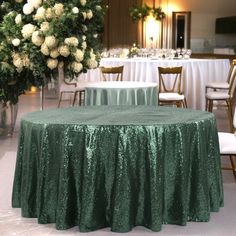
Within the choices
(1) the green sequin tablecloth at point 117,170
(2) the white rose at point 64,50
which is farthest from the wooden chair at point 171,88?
(1) the green sequin tablecloth at point 117,170

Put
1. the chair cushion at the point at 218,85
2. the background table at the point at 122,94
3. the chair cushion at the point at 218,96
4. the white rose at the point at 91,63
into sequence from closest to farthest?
the white rose at the point at 91,63 → the background table at the point at 122,94 → the chair cushion at the point at 218,96 → the chair cushion at the point at 218,85

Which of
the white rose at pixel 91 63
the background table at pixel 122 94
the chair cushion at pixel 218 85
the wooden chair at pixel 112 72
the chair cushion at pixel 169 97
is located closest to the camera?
the white rose at pixel 91 63

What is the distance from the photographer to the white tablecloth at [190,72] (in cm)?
916

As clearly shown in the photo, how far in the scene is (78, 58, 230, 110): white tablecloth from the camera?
30.0 feet

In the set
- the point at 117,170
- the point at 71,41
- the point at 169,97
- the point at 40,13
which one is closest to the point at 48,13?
the point at 40,13

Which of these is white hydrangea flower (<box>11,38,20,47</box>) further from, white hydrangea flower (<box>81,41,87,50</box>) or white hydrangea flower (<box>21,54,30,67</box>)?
white hydrangea flower (<box>81,41,87,50</box>)

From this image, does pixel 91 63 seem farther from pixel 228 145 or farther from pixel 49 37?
pixel 228 145

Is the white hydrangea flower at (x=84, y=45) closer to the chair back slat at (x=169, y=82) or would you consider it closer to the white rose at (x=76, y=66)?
the white rose at (x=76, y=66)

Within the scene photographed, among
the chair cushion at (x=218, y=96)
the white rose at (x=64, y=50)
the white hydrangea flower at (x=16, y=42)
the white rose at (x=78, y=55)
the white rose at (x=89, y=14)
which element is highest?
the white rose at (x=89, y=14)

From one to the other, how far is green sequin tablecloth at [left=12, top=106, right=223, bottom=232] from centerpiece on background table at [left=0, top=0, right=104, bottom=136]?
690 mm

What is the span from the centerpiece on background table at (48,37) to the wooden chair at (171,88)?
10.8 feet

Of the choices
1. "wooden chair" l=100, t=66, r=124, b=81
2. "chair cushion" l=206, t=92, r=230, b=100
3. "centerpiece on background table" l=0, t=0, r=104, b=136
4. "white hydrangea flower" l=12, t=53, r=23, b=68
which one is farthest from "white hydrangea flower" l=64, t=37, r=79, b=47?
"chair cushion" l=206, t=92, r=230, b=100

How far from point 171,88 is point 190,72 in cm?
41

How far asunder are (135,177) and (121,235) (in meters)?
0.38
